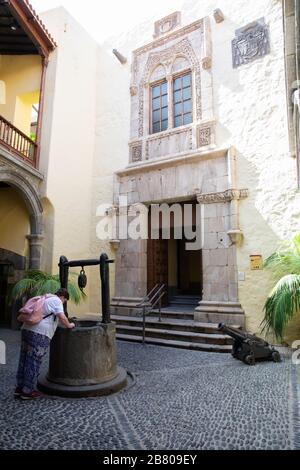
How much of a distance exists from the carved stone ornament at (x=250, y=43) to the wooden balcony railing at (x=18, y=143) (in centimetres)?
569

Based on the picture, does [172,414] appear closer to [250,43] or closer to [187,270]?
[250,43]

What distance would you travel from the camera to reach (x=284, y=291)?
5266 mm

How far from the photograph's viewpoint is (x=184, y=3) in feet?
28.6

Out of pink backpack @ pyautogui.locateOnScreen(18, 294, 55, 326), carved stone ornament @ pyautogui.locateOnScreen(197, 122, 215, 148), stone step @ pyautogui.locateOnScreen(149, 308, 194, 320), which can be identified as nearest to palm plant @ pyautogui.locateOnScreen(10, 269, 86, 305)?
stone step @ pyautogui.locateOnScreen(149, 308, 194, 320)

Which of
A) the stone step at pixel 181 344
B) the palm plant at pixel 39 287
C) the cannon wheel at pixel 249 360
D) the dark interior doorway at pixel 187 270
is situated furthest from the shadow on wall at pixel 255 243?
the dark interior doorway at pixel 187 270

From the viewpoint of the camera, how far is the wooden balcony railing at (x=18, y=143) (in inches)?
286

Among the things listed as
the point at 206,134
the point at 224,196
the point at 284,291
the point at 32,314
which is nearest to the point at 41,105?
the point at 206,134

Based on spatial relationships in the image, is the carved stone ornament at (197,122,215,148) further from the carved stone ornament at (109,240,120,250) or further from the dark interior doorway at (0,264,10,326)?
the dark interior doorway at (0,264,10,326)

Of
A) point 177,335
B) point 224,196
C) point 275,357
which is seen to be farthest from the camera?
point 224,196

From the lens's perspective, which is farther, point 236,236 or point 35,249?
point 35,249

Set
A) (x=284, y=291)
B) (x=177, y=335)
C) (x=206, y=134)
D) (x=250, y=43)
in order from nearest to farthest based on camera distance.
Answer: (x=284, y=291), (x=177, y=335), (x=250, y=43), (x=206, y=134)

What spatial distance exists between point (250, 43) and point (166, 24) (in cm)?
286

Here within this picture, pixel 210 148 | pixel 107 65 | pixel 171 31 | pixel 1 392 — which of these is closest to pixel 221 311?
pixel 210 148
